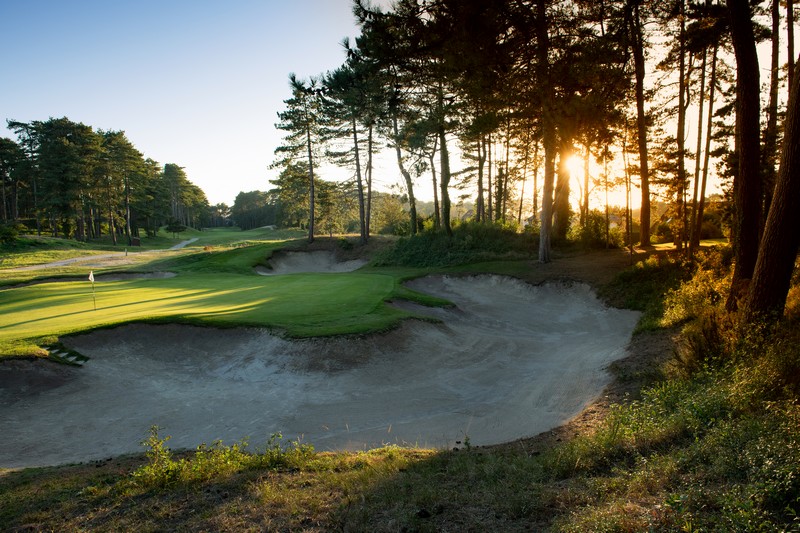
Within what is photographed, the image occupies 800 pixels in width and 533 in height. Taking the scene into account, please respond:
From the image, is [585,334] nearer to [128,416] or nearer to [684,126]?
[128,416]

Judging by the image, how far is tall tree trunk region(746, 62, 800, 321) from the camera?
791cm

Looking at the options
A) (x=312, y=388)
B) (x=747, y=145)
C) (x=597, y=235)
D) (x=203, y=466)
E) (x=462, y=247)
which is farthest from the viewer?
(x=462, y=247)

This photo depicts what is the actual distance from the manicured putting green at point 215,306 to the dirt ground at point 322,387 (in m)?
0.87

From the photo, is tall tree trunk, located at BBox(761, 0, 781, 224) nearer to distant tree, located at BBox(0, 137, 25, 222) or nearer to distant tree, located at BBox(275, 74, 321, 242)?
distant tree, located at BBox(275, 74, 321, 242)

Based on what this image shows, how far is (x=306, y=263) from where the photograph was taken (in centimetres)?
4162

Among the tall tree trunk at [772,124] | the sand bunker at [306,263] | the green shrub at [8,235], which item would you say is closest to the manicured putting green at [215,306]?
the sand bunker at [306,263]

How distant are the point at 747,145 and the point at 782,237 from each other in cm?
338

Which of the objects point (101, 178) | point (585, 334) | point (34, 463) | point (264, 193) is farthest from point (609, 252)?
point (264, 193)

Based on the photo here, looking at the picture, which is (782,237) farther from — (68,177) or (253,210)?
(253,210)

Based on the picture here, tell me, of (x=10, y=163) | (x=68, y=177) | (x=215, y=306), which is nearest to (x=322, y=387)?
(x=215, y=306)

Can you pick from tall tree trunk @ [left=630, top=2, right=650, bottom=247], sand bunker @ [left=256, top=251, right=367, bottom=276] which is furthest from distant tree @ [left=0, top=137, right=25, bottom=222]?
tall tree trunk @ [left=630, top=2, right=650, bottom=247]

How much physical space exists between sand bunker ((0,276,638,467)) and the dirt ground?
5cm

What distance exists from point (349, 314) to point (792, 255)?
12.8 metres

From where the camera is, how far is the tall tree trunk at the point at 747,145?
1029cm
